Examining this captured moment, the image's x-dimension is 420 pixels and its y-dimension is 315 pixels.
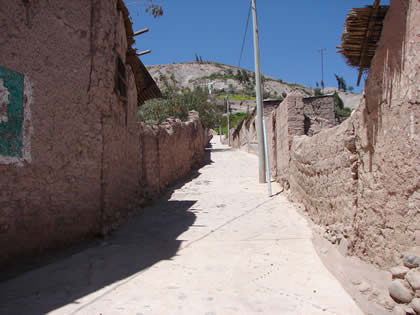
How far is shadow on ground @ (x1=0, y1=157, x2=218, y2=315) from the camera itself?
2758 mm

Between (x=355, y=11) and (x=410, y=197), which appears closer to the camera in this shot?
(x=410, y=197)

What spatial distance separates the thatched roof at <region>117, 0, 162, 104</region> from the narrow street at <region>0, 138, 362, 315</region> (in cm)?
320

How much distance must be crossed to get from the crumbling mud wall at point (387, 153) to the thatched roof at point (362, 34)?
0.40ft

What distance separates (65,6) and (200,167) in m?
10.3

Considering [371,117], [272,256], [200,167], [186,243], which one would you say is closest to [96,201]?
[186,243]

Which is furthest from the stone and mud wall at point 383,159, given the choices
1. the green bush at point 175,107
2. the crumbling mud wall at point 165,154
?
the green bush at point 175,107

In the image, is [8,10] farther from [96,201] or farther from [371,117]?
[371,117]

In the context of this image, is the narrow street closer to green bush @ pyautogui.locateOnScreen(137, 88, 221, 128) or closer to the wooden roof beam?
the wooden roof beam

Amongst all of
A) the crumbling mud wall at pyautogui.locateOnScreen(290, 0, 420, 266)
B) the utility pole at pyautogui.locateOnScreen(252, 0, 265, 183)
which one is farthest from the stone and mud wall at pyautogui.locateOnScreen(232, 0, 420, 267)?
the utility pole at pyautogui.locateOnScreen(252, 0, 265, 183)

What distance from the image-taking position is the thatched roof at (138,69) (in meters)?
6.06

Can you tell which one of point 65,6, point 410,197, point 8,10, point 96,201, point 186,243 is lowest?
point 186,243

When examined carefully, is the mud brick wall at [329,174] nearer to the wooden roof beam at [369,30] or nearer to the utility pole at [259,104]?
the wooden roof beam at [369,30]

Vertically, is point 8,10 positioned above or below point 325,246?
above

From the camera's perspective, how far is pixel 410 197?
2.46m
